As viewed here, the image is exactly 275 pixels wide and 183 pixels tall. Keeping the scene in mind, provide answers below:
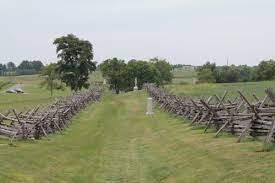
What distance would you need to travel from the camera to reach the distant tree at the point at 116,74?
114000 millimetres

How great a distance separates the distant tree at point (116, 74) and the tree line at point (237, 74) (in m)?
15.5

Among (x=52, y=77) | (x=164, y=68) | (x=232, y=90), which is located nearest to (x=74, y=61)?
(x=52, y=77)

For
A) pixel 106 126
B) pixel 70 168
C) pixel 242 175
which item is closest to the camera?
pixel 242 175

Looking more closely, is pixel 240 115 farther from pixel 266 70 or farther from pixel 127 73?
pixel 127 73

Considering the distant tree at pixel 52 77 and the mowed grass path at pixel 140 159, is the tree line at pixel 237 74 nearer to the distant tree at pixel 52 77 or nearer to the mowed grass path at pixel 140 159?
the distant tree at pixel 52 77

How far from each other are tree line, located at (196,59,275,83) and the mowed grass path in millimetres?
81216

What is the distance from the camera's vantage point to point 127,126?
33562 mm

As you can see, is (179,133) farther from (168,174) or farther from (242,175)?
(242,175)

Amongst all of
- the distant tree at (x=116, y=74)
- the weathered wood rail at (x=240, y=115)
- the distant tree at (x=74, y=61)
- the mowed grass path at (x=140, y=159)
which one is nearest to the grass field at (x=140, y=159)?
the mowed grass path at (x=140, y=159)

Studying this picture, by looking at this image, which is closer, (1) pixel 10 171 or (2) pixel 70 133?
(1) pixel 10 171

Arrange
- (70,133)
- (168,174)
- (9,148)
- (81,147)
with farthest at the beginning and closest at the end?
(70,133) < (81,147) < (9,148) < (168,174)

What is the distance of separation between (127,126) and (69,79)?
51.8 metres

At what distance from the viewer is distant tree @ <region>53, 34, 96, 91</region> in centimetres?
8431

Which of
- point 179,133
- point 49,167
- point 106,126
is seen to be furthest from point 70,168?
point 106,126
